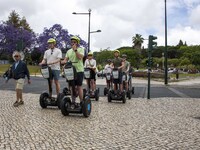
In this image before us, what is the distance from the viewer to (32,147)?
17.4 ft

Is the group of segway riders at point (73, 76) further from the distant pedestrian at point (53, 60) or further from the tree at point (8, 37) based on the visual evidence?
the tree at point (8, 37)

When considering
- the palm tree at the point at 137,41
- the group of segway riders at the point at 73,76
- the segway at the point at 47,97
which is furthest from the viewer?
the palm tree at the point at 137,41

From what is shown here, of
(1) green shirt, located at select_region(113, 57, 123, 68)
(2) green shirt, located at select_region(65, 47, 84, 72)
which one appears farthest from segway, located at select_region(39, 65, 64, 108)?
(1) green shirt, located at select_region(113, 57, 123, 68)

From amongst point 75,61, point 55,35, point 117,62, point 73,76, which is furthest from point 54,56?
point 55,35

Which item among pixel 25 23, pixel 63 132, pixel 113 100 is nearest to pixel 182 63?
pixel 25 23

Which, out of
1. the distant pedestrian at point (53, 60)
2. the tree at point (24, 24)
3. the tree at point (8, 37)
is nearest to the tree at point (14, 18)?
the tree at point (24, 24)

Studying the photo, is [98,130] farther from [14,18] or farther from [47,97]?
[14,18]

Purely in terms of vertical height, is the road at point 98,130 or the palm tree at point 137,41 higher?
the palm tree at point 137,41

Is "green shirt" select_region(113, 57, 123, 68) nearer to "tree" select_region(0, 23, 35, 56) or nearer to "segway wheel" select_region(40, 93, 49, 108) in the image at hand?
"segway wheel" select_region(40, 93, 49, 108)

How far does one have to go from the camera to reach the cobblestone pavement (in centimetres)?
561

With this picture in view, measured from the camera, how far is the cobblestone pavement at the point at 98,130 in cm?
561

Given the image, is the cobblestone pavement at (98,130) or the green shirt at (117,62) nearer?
the cobblestone pavement at (98,130)

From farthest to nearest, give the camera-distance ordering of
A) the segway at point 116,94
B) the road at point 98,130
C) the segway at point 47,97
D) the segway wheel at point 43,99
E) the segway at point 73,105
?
the segway at point 116,94, the segway wheel at point 43,99, the segway at point 47,97, the segway at point 73,105, the road at point 98,130

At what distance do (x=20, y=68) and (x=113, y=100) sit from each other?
3.99 metres
